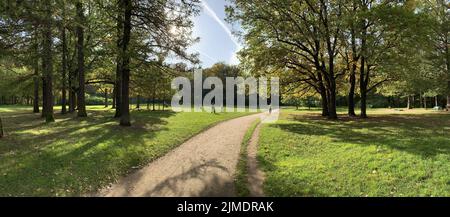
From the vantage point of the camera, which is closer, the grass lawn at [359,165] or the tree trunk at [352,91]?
the grass lawn at [359,165]

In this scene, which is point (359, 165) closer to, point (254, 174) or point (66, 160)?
point (254, 174)

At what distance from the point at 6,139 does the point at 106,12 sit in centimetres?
801

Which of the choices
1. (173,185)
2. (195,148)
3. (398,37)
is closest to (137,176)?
(173,185)

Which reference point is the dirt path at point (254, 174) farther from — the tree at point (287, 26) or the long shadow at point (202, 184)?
the tree at point (287, 26)

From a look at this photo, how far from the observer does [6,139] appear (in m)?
14.1

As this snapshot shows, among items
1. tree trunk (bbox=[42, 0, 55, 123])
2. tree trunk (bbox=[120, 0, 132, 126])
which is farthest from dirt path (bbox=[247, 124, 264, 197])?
tree trunk (bbox=[42, 0, 55, 123])

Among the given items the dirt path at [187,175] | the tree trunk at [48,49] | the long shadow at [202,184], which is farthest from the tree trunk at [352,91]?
the tree trunk at [48,49]

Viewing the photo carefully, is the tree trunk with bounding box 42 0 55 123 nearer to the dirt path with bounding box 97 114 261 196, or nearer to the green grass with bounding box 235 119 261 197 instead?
the dirt path with bounding box 97 114 261 196

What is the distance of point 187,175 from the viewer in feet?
33.1

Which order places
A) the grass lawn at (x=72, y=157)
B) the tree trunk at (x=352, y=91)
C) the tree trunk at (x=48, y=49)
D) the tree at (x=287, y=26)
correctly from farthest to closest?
the tree trunk at (x=352, y=91)
the tree at (x=287, y=26)
the tree trunk at (x=48, y=49)
the grass lawn at (x=72, y=157)

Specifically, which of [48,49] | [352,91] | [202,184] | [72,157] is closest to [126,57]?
[48,49]

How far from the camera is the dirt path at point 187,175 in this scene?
28.4 feet

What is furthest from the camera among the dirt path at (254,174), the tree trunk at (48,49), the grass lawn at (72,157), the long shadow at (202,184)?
the tree trunk at (48,49)
